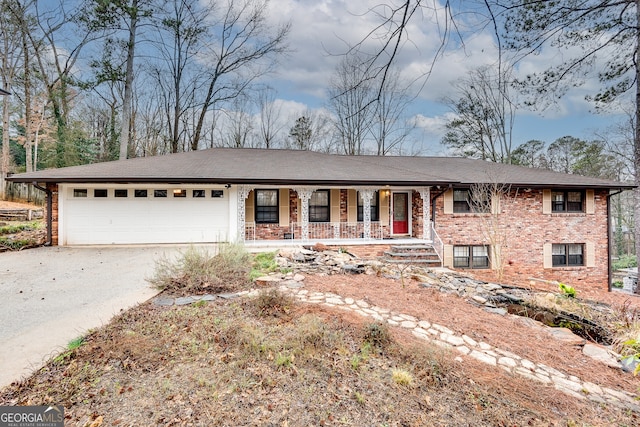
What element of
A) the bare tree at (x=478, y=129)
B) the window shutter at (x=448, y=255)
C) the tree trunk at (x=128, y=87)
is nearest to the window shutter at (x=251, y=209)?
the window shutter at (x=448, y=255)

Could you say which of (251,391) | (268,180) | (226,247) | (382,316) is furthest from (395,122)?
(251,391)

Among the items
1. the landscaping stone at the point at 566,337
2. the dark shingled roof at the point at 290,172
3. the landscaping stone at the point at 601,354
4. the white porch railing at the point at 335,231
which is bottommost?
the landscaping stone at the point at 601,354

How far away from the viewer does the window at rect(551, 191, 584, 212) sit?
11.8 metres

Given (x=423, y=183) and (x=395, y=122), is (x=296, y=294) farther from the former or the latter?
(x=395, y=122)

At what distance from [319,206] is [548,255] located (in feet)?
30.7

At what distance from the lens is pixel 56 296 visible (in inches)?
188

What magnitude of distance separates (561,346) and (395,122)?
18509 mm

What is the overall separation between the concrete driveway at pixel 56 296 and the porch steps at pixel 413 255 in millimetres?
7498

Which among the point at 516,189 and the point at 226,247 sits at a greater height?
the point at 516,189

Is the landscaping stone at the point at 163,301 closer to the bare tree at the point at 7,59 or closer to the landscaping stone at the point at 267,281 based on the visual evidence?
the landscaping stone at the point at 267,281

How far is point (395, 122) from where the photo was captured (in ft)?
67.1

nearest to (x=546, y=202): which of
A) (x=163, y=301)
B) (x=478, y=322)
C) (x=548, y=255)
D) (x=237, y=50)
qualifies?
(x=548, y=255)

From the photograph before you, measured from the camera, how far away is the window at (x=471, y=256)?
1124cm

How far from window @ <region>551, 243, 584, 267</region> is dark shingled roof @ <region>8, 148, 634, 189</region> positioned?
250cm
